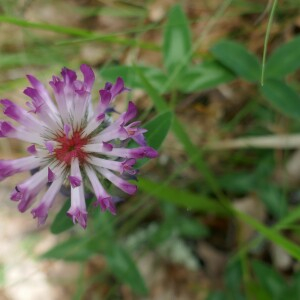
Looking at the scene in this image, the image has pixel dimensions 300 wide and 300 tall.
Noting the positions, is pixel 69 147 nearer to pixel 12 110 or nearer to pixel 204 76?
pixel 12 110

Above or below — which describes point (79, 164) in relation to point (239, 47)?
below

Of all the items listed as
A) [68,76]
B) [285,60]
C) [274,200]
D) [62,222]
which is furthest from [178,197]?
[68,76]

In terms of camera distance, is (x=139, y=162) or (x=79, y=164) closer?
(x=79, y=164)

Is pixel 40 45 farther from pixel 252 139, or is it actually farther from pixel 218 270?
pixel 218 270

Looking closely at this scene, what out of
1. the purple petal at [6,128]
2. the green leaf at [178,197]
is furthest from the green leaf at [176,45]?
the purple petal at [6,128]

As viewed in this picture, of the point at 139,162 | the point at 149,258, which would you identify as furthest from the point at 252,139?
the point at 139,162

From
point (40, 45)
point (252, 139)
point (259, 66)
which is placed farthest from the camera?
point (40, 45)
